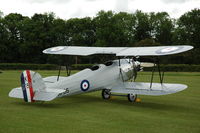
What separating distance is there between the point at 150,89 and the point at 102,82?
2.36 metres

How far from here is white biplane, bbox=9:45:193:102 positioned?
452 inches

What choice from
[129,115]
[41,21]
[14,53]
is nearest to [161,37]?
[41,21]

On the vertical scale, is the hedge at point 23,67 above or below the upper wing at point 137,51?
below

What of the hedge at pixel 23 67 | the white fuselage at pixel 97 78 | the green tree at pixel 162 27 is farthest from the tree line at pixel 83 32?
the white fuselage at pixel 97 78

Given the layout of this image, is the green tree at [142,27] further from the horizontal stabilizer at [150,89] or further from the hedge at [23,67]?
the horizontal stabilizer at [150,89]

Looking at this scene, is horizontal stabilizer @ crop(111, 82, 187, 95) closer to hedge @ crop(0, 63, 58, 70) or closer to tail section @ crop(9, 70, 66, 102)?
tail section @ crop(9, 70, 66, 102)

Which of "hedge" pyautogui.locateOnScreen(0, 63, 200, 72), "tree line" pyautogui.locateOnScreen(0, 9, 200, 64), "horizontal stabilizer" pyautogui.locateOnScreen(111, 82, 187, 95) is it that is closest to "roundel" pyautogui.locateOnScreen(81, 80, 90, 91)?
"horizontal stabilizer" pyautogui.locateOnScreen(111, 82, 187, 95)

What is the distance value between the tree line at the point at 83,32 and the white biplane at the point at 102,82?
5742 cm

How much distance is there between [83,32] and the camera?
81.5 m

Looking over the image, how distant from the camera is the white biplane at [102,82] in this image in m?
11.5

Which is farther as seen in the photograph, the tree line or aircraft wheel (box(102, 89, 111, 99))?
the tree line

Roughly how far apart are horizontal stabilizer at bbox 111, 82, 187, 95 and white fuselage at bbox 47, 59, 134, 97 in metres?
0.62

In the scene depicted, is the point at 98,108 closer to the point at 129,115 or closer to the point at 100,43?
the point at 129,115

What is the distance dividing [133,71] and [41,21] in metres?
67.9
